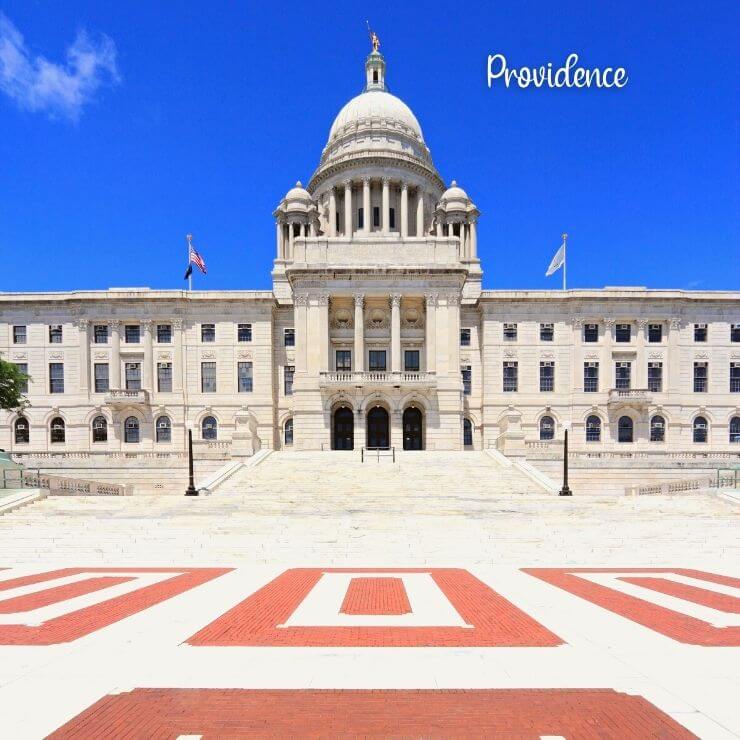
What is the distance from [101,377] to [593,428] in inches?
1756

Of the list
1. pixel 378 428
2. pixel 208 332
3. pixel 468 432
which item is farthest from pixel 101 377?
pixel 468 432

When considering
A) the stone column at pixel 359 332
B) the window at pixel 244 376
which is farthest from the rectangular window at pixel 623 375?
the window at pixel 244 376

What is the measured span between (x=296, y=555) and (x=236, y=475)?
14.3 m

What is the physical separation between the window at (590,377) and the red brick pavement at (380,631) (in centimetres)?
3680

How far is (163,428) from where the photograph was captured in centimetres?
4034

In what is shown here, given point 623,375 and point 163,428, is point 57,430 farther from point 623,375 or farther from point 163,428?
point 623,375

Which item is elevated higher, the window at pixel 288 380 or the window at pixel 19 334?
the window at pixel 19 334

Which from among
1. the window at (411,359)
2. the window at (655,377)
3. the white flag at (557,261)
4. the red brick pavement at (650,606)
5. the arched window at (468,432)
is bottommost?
the arched window at (468,432)

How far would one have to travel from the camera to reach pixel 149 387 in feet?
133

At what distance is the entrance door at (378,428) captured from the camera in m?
37.7

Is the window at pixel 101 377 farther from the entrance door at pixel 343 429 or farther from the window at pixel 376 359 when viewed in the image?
the window at pixel 376 359

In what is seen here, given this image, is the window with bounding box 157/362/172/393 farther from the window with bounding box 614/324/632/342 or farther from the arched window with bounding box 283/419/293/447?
the window with bounding box 614/324/632/342

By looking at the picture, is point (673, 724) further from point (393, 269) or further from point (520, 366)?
point (520, 366)

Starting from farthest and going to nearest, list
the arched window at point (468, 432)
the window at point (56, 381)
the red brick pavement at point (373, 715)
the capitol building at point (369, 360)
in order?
the arched window at point (468, 432)
the window at point (56, 381)
the capitol building at point (369, 360)
the red brick pavement at point (373, 715)
